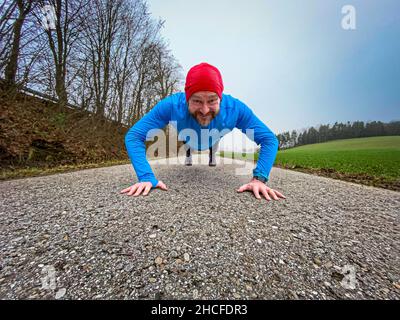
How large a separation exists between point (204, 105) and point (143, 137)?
2.30 feet

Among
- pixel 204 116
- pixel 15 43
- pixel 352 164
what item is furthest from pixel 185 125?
pixel 352 164

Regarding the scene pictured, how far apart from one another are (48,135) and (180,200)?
4.60 meters

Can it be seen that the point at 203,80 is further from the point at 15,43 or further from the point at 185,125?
the point at 15,43

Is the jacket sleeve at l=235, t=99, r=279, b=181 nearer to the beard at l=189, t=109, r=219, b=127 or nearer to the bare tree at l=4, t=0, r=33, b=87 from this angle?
the beard at l=189, t=109, r=219, b=127

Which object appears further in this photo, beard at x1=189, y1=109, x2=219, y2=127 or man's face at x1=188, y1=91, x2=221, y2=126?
beard at x1=189, y1=109, x2=219, y2=127

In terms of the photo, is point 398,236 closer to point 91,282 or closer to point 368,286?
point 368,286

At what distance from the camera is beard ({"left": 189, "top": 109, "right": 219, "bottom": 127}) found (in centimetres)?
181

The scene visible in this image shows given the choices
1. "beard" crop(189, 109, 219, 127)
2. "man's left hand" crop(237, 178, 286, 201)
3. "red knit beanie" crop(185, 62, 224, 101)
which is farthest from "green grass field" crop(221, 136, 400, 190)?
"red knit beanie" crop(185, 62, 224, 101)

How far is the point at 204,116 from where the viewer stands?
5.97 ft

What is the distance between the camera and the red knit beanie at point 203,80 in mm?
1673

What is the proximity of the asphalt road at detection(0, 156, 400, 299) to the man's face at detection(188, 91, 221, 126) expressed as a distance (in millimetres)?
964

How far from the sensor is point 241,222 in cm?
100
